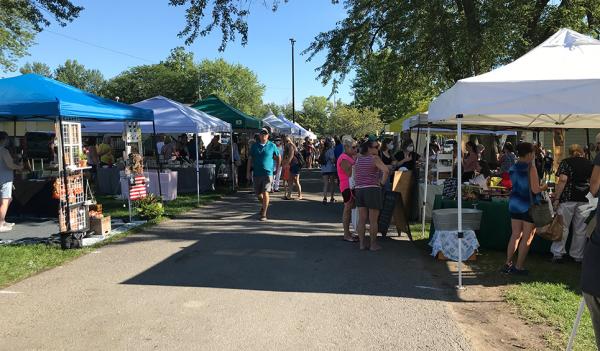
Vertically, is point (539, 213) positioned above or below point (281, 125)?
below

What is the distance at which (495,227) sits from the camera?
7473mm

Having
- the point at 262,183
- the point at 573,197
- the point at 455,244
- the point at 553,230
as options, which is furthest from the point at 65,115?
the point at 573,197

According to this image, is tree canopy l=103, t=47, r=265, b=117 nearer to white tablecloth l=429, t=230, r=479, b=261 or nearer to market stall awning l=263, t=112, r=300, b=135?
market stall awning l=263, t=112, r=300, b=135

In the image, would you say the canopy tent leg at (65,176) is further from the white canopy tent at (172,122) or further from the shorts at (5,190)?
the white canopy tent at (172,122)

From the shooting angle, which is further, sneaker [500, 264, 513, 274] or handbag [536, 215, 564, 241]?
handbag [536, 215, 564, 241]

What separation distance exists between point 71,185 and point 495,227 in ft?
22.0

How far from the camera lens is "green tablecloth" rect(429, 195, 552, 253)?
291 inches

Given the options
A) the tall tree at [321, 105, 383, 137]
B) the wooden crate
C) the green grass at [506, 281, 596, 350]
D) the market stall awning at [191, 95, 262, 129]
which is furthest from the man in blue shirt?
the tall tree at [321, 105, 383, 137]

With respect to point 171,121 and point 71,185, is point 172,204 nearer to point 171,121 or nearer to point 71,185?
point 171,121

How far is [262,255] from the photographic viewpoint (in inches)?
277

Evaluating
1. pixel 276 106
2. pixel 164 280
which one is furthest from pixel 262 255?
pixel 276 106

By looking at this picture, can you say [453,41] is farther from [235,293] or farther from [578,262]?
[235,293]

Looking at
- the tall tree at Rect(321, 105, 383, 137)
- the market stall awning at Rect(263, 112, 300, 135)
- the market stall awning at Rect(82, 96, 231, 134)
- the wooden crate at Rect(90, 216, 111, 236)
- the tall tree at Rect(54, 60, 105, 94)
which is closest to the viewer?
the wooden crate at Rect(90, 216, 111, 236)

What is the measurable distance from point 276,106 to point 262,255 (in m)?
105
